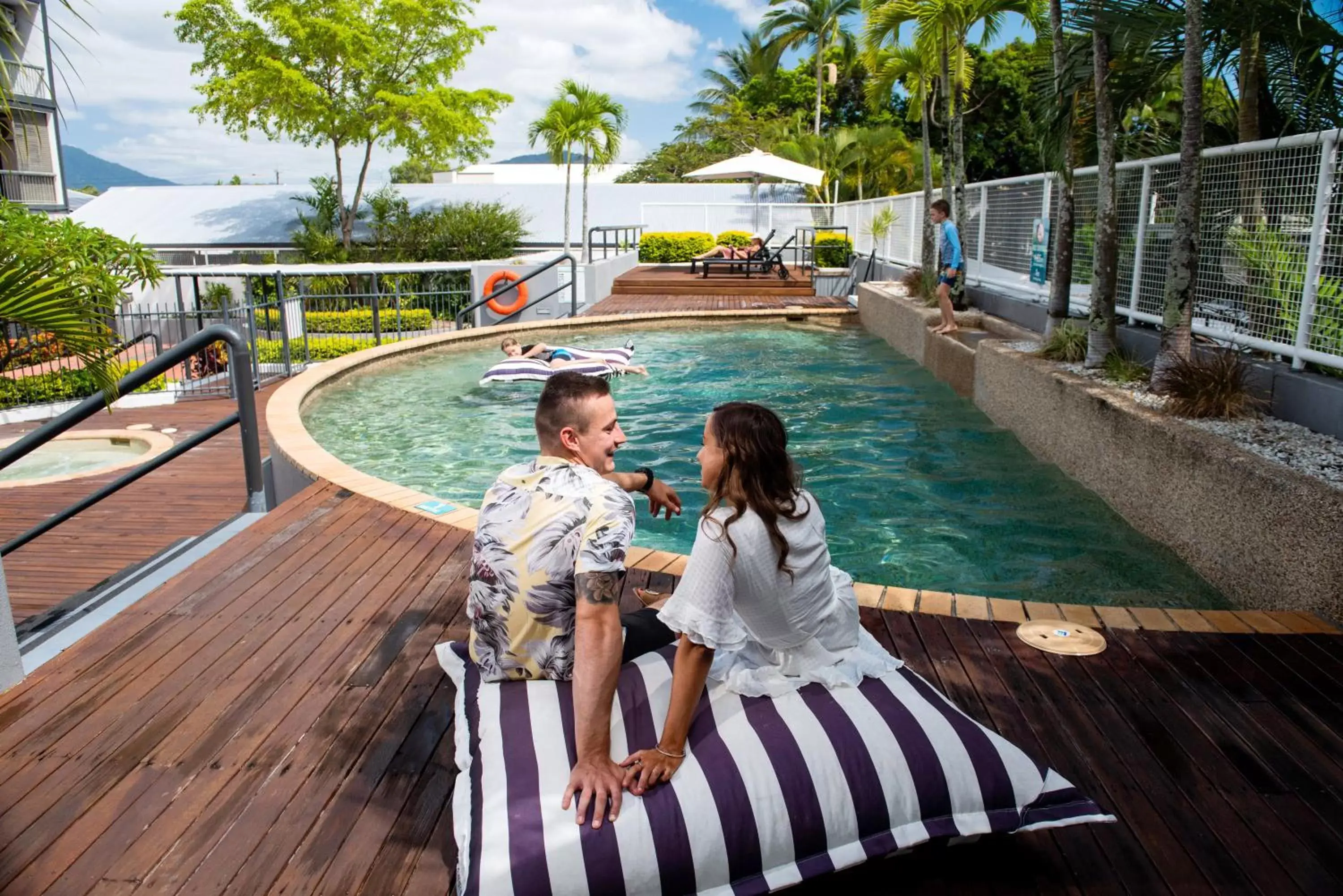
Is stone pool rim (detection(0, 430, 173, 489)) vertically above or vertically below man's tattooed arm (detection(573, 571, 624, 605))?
below

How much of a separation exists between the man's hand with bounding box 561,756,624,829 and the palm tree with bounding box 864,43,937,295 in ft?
39.2

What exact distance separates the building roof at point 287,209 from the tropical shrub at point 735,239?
19.6 feet

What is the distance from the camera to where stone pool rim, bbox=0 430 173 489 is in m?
7.17

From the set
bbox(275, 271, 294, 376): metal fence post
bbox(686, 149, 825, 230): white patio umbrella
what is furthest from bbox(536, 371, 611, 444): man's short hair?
bbox(686, 149, 825, 230): white patio umbrella

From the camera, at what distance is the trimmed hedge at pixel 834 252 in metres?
22.3

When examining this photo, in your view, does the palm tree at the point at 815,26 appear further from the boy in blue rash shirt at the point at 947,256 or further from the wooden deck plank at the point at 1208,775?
the wooden deck plank at the point at 1208,775

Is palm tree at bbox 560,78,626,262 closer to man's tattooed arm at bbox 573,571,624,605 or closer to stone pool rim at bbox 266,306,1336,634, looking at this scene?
stone pool rim at bbox 266,306,1336,634

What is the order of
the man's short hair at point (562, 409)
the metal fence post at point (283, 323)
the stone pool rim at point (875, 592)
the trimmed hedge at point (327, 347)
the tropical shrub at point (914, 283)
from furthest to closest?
the trimmed hedge at point (327, 347) < the tropical shrub at point (914, 283) < the metal fence post at point (283, 323) < the stone pool rim at point (875, 592) < the man's short hair at point (562, 409)

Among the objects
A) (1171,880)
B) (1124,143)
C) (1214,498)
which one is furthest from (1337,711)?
(1124,143)

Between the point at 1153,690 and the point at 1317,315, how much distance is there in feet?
10.6

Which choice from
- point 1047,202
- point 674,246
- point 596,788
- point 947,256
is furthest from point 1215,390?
point 674,246

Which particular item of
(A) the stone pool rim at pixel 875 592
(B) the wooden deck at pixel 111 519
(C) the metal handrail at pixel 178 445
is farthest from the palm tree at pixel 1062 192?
(B) the wooden deck at pixel 111 519

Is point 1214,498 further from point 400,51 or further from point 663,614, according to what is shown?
point 400,51

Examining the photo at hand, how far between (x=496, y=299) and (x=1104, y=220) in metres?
10.4
